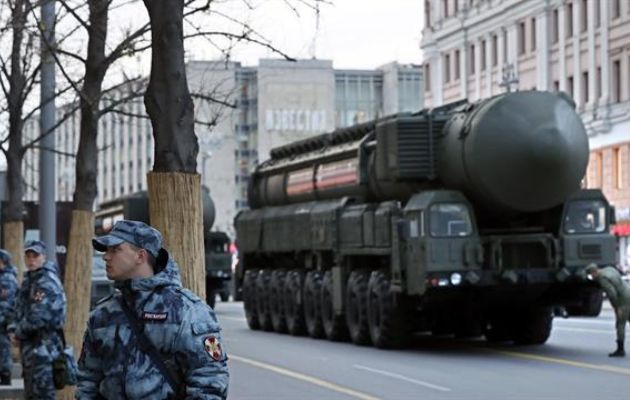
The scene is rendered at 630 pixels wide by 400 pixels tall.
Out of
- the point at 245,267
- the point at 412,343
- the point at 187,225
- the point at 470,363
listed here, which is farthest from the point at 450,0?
the point at 187,225

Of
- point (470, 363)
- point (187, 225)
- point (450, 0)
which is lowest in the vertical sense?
point (470, 363)

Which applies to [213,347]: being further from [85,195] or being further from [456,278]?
[456,278]

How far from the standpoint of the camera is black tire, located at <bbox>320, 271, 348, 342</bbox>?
3284cm

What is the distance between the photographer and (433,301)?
28688 millimetres

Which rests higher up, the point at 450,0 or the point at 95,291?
the point at 450,0

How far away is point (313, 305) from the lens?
34594 millimetres

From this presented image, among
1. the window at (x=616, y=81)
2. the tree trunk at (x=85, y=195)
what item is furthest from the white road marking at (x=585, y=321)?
the window at (x=616, y=81)

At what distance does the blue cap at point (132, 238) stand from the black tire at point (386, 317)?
843 inches

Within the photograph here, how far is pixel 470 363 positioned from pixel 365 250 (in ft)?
16.3

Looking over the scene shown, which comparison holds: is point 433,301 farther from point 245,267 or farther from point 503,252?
point 245,267

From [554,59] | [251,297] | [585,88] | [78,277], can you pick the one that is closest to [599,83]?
[585,88]

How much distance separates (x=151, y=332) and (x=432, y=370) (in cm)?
1764

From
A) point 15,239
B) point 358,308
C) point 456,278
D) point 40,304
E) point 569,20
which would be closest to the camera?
point 40,304

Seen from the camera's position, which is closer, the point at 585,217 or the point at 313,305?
the point at 585,217
